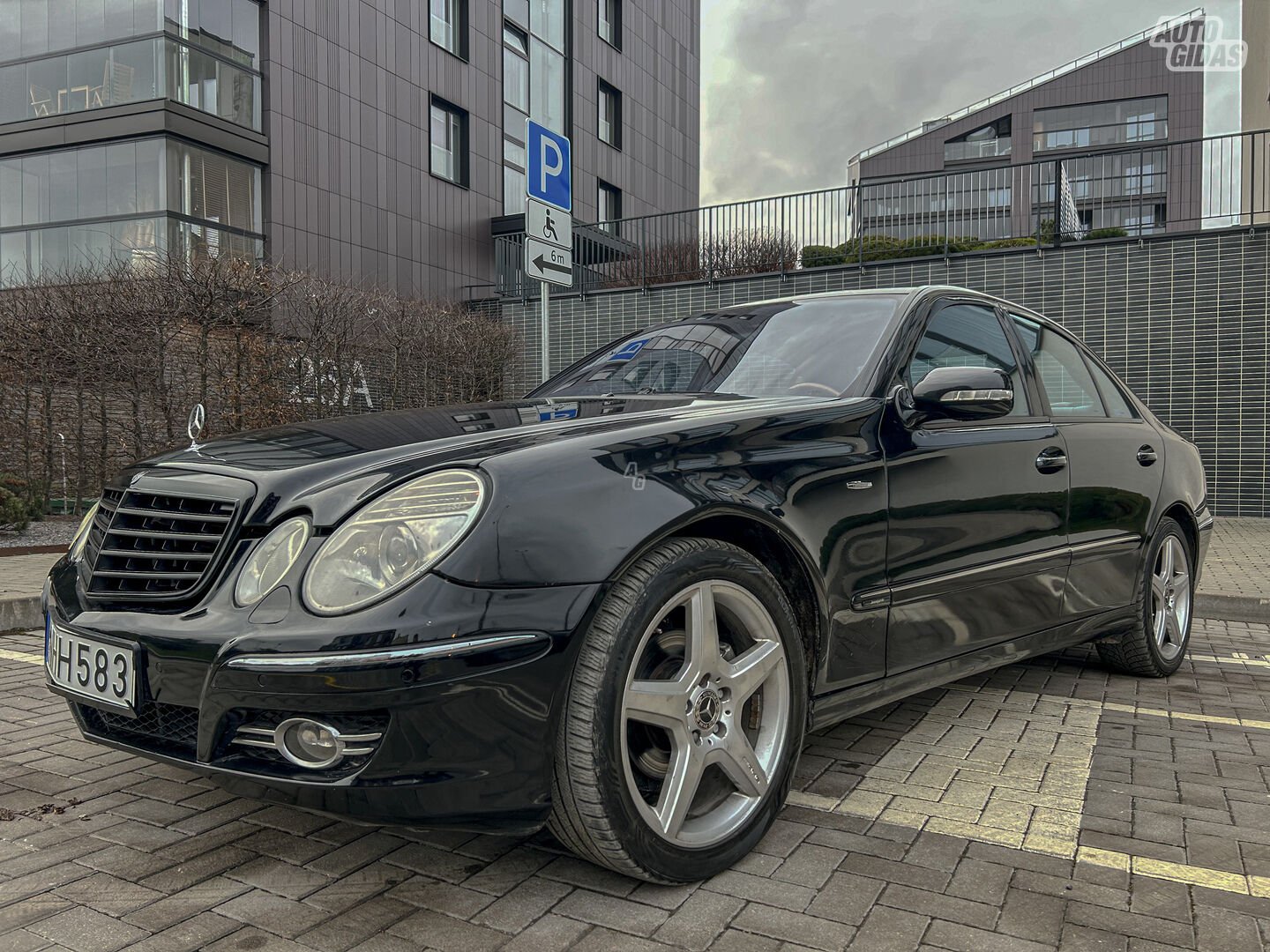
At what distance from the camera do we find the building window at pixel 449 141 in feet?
67.8

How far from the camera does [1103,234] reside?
12133 millimetres

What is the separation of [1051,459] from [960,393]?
75 centimetres

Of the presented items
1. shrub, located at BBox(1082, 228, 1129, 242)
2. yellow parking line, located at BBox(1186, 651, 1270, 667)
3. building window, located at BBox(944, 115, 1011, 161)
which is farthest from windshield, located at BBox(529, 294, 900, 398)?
building window, located at BBox(944, 115, 1011, 161)

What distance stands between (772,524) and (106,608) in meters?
1.59

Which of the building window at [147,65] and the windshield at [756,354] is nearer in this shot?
the windshield at [756,354]

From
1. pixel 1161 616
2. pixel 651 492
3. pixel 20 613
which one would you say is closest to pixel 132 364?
pixel 20 613

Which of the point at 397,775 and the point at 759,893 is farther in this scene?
the point at 759,893

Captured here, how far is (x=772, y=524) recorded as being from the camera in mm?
2434

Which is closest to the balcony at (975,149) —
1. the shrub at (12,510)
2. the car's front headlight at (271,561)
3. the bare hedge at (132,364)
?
the bare hedge at (132,364)

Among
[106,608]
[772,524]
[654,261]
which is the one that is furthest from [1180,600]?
[654,261]

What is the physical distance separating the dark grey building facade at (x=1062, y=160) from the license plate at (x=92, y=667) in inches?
440

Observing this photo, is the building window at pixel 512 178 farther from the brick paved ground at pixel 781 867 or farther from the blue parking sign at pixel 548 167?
the brick paved ground at pixel 781 867

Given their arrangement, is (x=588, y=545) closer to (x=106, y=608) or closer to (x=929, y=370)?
(x=106, y=608)

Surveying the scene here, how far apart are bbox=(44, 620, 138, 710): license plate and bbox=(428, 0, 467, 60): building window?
2039 cm
